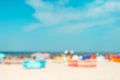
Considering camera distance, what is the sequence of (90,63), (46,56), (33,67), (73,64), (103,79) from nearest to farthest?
(103,79)
(33,67)
(90,63)
(73,64)
(46,56)

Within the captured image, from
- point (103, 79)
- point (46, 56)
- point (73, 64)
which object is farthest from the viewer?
point (46, 56)

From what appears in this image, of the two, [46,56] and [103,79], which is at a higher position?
[46,56]

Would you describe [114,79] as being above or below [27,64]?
below

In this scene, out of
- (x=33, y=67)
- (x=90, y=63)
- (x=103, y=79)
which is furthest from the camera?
(x=90, y=63)

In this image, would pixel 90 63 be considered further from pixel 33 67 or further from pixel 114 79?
pixel 114 79

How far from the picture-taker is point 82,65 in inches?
808

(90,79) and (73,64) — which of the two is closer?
(90,79)

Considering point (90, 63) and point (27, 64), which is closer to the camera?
point (27, 64)

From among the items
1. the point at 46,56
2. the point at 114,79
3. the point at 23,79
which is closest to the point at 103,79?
the point at 114,79

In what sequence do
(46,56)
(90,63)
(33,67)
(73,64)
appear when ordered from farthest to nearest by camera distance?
1. (46,56)
2. (73,64)
3. (90,63)
4. (33,67)

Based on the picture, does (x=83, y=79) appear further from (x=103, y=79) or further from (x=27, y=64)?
(x=27, y=64)

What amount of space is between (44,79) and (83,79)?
1.86 meters

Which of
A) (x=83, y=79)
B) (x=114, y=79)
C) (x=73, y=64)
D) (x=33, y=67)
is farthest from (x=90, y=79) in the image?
(x=73, y=64)

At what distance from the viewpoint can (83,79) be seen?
37.7ft
